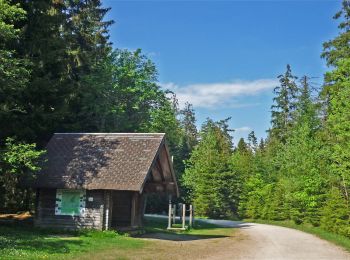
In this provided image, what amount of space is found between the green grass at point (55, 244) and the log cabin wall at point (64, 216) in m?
0.95

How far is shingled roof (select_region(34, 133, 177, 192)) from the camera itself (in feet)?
87.6

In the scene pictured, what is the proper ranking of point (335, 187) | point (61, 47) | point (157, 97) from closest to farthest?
point (61, 47) < point (335, 187) < point (157, 97)

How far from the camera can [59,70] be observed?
1399 inches

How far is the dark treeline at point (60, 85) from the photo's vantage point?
25267mm

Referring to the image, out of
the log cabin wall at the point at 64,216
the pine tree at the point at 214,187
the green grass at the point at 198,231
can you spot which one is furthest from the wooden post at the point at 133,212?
the pine tree at the point at 214,187

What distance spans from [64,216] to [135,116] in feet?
80.6

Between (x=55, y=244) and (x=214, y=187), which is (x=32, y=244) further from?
(x=214, y=187)

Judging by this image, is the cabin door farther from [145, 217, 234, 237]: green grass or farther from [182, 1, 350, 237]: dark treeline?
[182, 1, 350, 237]: dark treeline

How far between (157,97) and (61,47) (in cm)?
1968

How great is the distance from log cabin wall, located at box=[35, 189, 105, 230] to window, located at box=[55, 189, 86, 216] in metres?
0.25

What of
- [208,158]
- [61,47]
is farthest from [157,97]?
[61,47]

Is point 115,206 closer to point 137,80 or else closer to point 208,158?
point 137,80

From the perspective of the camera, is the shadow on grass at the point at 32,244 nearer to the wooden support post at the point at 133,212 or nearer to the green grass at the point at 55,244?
the green grass at the point at 55,244

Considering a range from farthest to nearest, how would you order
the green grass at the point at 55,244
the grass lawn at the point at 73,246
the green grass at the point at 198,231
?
the green grass at the point at 198,231 < the grass lawn at the point at 73,246 < the green grass at the point at 55,244
